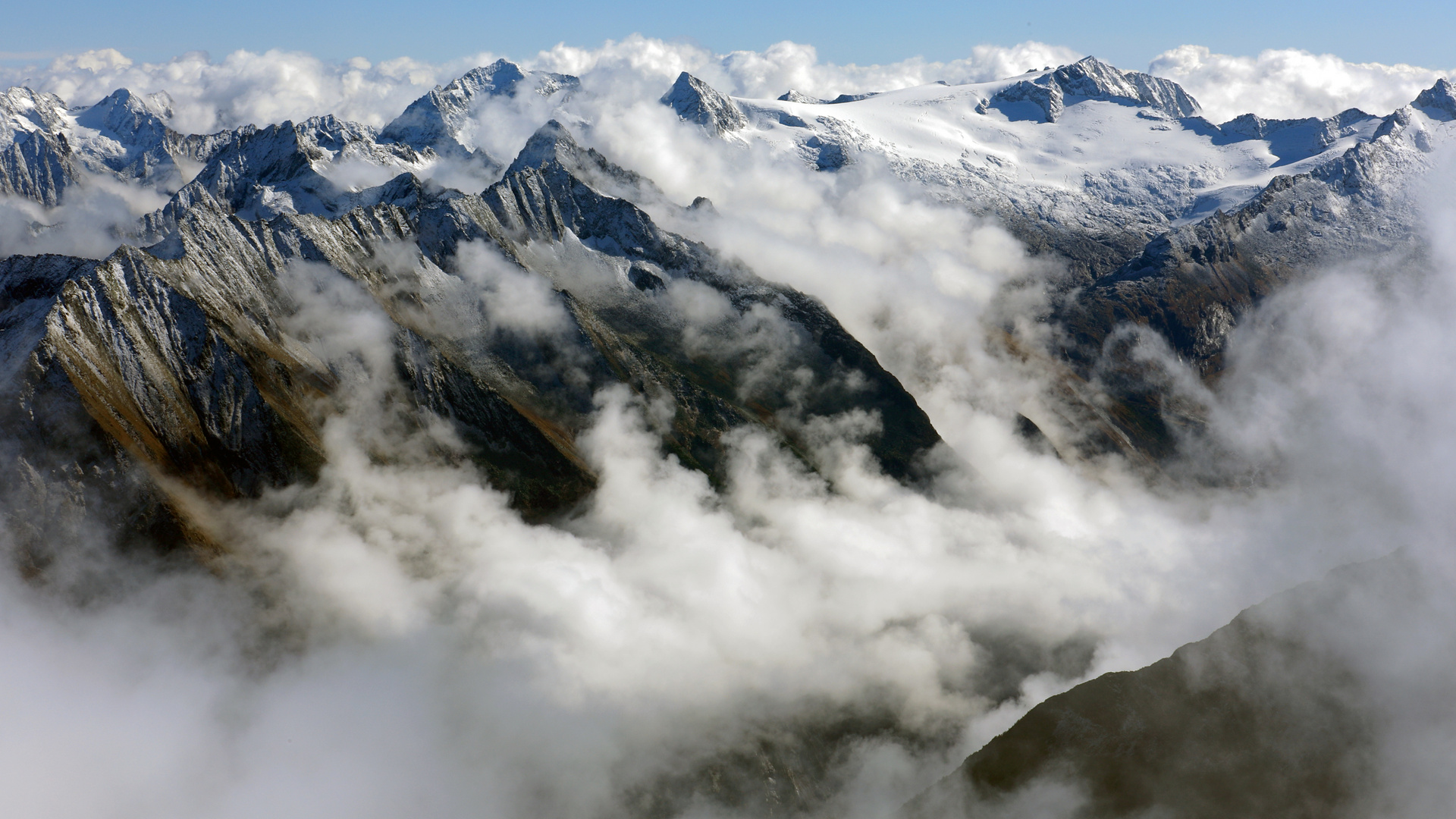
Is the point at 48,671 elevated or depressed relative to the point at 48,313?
depressed

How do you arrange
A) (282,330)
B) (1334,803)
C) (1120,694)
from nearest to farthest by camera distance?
(1334,803), (1120,694), (282,330)

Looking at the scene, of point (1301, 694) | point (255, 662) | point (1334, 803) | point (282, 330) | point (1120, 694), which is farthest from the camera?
point (282, 330)

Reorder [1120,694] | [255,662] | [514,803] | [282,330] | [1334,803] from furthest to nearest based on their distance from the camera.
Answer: [282,330], [514,803], [255,662], [1120,694], [1334,803]

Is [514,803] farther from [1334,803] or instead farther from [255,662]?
[1334,803]

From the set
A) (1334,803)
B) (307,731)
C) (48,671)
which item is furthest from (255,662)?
(1334,803)

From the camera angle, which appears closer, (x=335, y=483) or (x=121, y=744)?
(x=121, y=744)

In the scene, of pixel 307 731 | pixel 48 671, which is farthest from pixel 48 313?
pixel 307 731

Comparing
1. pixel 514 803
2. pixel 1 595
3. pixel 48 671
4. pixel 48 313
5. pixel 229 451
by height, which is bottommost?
pixel 514 803

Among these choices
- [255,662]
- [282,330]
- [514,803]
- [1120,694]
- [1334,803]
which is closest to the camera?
[1334,803]

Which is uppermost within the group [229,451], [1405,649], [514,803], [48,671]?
[229,451]

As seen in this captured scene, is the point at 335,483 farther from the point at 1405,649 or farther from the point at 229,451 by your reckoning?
the point at 1405,649
